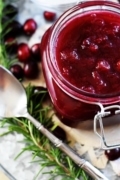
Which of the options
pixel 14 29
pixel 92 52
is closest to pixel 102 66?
pixel 92 52

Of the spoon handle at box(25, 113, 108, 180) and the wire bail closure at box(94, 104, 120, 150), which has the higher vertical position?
the wire bail closure at box(94, 104, 120, 150)

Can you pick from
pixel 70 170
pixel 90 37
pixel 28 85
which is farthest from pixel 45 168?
pixel 90 37

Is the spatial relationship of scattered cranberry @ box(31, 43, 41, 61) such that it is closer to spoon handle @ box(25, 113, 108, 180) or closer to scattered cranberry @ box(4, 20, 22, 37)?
scattered cranberry @ box(4, 20, 22, 37)

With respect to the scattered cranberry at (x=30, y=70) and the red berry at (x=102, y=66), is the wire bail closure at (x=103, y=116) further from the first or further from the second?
the scattered cranberry at (x=30, y=70)

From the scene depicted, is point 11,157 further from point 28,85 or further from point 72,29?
point 72,29

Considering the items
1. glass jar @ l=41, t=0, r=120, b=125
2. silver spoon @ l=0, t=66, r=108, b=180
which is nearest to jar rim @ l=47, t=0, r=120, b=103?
glass jar @ l=41, t=0, r=120, b=125
